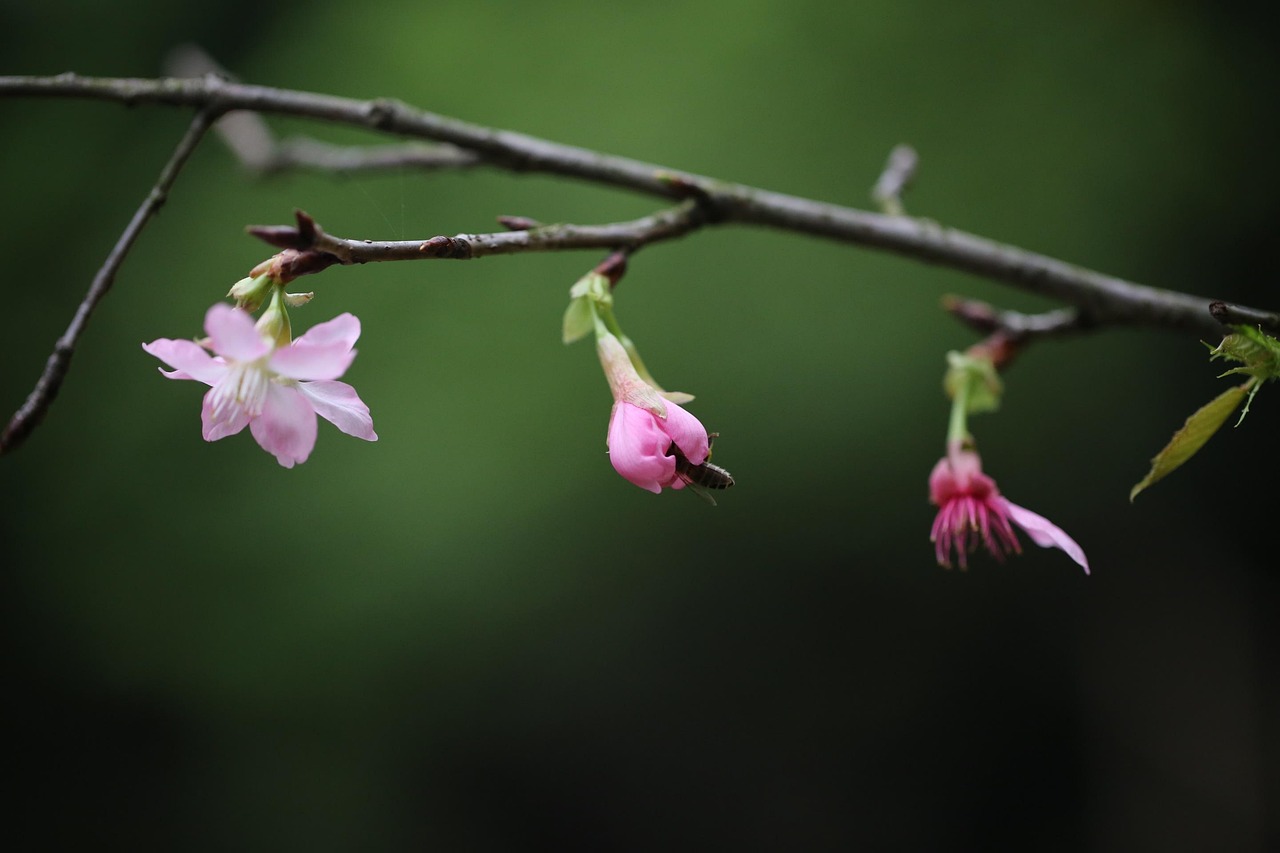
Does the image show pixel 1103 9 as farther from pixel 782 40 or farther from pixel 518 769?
pixel 518 769

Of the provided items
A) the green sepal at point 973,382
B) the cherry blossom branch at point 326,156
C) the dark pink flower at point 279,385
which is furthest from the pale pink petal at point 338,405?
the green sepal at point 973,382

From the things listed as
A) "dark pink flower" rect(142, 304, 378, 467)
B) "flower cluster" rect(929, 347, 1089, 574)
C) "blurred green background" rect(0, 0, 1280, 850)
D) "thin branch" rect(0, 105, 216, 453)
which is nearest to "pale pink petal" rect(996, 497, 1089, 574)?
"flower cluster" rect(929, 347, 1089, 574)

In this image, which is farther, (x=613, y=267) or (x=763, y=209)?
(x=763, y=209)

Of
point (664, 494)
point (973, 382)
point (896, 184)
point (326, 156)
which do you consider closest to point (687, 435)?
point (973, 382)

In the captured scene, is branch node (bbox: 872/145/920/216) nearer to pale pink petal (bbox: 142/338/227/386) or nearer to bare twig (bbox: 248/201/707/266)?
bare twig (bbox: 248/201/707/266)

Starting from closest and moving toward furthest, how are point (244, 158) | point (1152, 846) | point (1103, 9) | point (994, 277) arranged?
point (994, 277) → point (244, 158) → point (1103, 9) → point (1152, 846)

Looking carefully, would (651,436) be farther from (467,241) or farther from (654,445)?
(467,241)

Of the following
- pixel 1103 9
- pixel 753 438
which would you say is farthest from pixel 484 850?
pixel 1103 9
